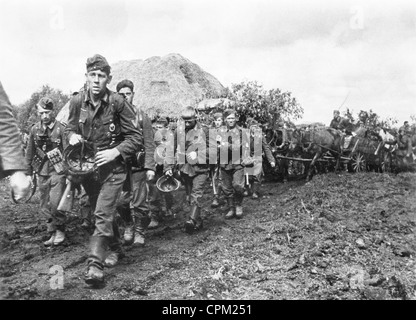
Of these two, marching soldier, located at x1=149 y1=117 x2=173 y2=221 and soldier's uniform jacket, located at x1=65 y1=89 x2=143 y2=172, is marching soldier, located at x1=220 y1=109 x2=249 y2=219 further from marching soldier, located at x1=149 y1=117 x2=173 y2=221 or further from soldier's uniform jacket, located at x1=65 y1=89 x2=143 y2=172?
soldier's uniform jacket, located at x1=65 y1=89 x2=143 y2=172

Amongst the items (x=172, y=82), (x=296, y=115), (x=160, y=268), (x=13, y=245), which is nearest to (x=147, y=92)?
(x=172, y=82)

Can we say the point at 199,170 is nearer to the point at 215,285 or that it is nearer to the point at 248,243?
the point at 248,243

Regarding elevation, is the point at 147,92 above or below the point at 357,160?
above

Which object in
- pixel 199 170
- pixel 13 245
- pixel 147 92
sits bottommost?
pixel 13 245

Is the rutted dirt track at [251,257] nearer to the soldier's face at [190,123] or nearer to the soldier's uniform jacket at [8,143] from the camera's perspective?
the soldier's uniform jacket at [8,143]

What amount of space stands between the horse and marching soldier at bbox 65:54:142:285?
8.04 meters

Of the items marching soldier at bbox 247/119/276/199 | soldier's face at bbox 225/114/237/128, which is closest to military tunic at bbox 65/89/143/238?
soldier's face at bbox 225/114/237/128

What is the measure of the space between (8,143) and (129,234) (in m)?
3.04

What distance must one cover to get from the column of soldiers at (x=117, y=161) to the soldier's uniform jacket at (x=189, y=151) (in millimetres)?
15

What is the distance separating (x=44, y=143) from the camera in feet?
18.9

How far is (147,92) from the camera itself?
14.3 meters
